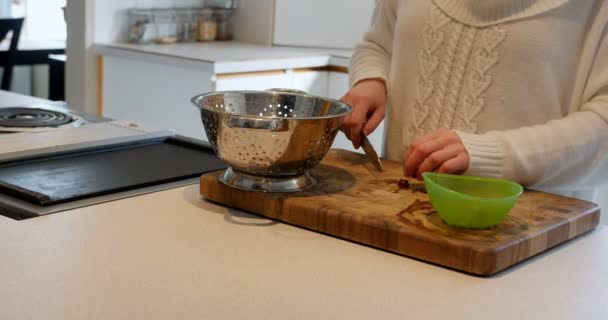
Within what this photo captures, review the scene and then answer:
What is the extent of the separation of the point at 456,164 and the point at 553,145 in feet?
0.49

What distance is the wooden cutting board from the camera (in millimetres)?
881

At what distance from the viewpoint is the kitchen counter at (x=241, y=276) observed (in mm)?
748

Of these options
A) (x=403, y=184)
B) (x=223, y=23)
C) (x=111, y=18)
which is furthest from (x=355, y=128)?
(x=223, y=23)

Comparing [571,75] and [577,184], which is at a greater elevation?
[571,75]

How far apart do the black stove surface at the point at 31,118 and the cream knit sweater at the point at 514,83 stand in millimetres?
610

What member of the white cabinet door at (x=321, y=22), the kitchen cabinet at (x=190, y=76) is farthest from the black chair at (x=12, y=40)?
the white cabinet door at (x=321, y=22)

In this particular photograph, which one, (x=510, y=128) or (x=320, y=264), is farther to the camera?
(x=510, y=128)

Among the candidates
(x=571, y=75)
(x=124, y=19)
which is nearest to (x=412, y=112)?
(x=571, y=75)

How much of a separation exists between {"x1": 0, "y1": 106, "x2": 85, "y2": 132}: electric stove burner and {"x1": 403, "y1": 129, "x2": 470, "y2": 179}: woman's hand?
68 cm

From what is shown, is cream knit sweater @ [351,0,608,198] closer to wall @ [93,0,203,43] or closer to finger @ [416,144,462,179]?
finger @ [416,144,462,179]

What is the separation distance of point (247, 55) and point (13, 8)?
259cm

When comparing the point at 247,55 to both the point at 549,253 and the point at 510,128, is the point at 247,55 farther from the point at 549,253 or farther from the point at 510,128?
the point at 549,253

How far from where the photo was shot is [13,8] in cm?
471

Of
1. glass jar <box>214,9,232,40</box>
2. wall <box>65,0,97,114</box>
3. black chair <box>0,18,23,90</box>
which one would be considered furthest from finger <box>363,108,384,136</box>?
black chair <box>0,18,23,90</box>
